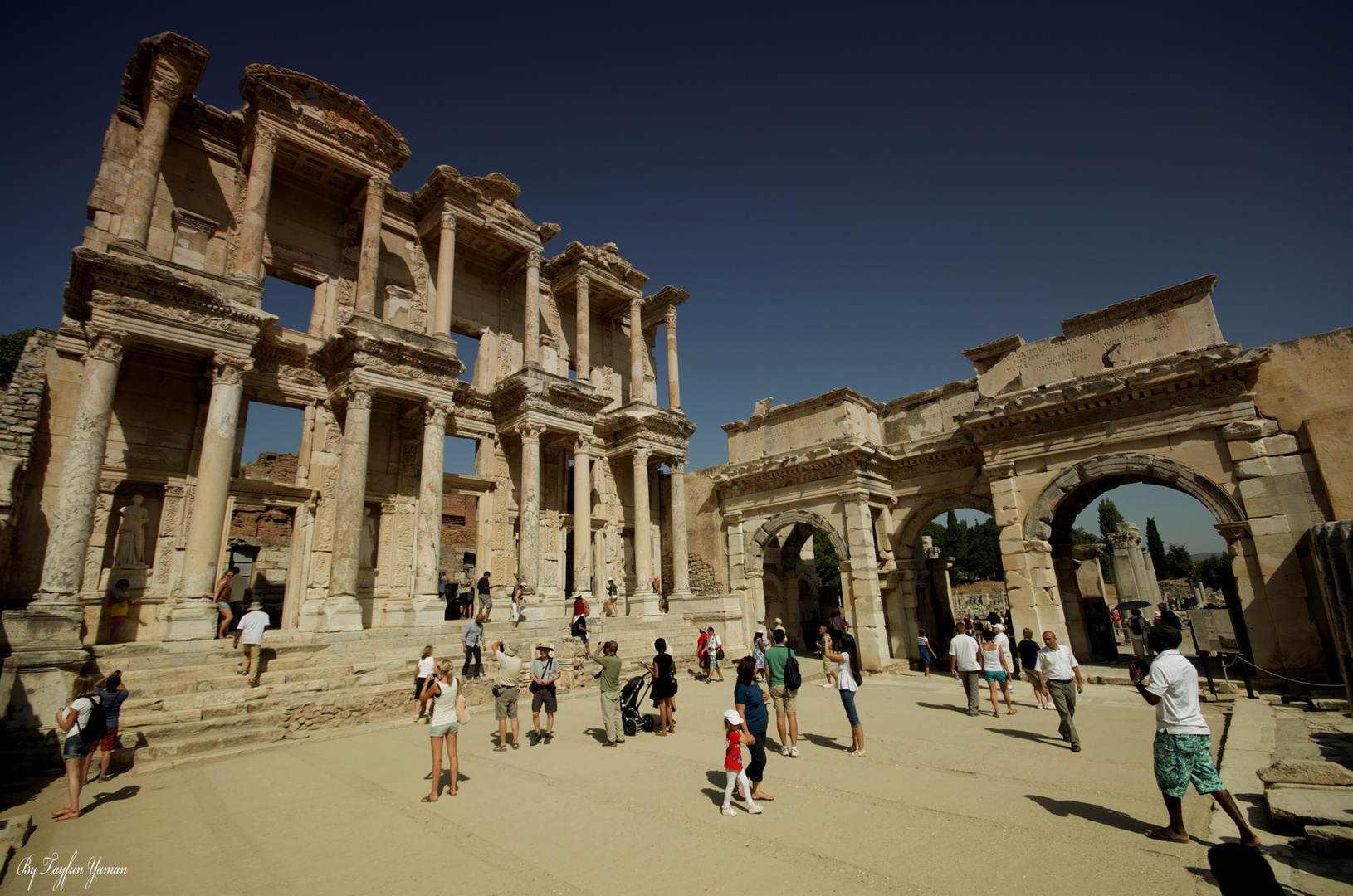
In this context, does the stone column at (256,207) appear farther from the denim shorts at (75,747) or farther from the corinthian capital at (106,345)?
the denim shorts at (75,747)

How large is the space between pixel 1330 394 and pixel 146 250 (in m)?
24.8

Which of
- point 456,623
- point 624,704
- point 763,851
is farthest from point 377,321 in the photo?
Answer: point 763,851

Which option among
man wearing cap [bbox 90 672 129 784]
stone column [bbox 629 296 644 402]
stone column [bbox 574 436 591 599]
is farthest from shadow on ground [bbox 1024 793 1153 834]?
stone column [bbox 629 296 644 402]

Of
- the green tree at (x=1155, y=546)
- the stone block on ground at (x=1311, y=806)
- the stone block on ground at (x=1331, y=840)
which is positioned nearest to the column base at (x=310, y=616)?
the stone block on ground at (x=1311, y=806)

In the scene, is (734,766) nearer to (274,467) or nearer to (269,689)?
(269,689)

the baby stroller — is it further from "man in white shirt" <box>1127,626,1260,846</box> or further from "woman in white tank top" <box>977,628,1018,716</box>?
"man in white shirt" <box>1127,626,1260,846</box>

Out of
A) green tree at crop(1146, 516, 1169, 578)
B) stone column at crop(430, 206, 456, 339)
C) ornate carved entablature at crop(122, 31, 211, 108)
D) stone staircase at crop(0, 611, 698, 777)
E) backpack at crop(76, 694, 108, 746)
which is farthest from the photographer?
green tree at crop(1146, 516, 1169, 578)

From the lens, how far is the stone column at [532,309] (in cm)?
1983

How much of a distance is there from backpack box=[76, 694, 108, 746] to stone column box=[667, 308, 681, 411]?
730 inches

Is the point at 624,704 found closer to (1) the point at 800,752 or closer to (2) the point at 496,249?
(1) the point at 800,752

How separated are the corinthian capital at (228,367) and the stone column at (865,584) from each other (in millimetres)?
16333

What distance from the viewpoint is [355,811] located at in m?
6.19

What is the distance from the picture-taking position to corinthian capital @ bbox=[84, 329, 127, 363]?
12062 mm

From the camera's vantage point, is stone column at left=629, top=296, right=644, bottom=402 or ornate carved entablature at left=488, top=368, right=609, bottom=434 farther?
stone column at left=629, top=296, right=644, bottom=402
